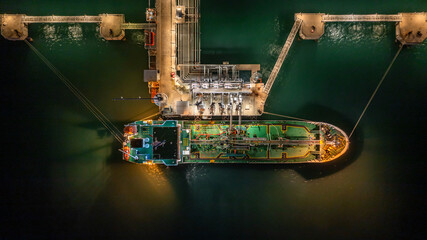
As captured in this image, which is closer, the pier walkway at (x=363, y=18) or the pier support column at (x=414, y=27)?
the pier support column at (x=414, y=27)

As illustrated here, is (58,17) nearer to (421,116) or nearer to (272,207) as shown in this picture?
(272,207)

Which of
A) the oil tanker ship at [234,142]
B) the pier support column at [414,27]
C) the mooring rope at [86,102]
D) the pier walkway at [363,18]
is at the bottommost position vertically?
the oil tanker ship at [234,142]

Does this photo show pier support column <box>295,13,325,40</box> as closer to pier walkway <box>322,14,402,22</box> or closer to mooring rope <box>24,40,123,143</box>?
pier walkway <box>322,14,402,22</box>

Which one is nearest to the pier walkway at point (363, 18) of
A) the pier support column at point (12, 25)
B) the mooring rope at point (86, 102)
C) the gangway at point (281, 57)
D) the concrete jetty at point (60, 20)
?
the gangway at point (281, 57)

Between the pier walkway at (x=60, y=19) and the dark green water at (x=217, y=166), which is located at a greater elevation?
the pier walkway at (x=60, y=19)

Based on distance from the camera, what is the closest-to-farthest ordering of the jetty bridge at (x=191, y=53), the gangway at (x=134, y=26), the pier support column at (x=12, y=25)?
the jetty bridge at (x=191, y=53)
the pier support column at (x=12, y=25)
the gangway at (x=134, y=26)

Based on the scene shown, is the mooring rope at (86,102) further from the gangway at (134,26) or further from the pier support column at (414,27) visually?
the pier support column at (414,27)

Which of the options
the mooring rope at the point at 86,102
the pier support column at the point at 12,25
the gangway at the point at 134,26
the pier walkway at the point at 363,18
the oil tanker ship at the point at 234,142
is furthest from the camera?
the mooring rope at the point at 86,102
